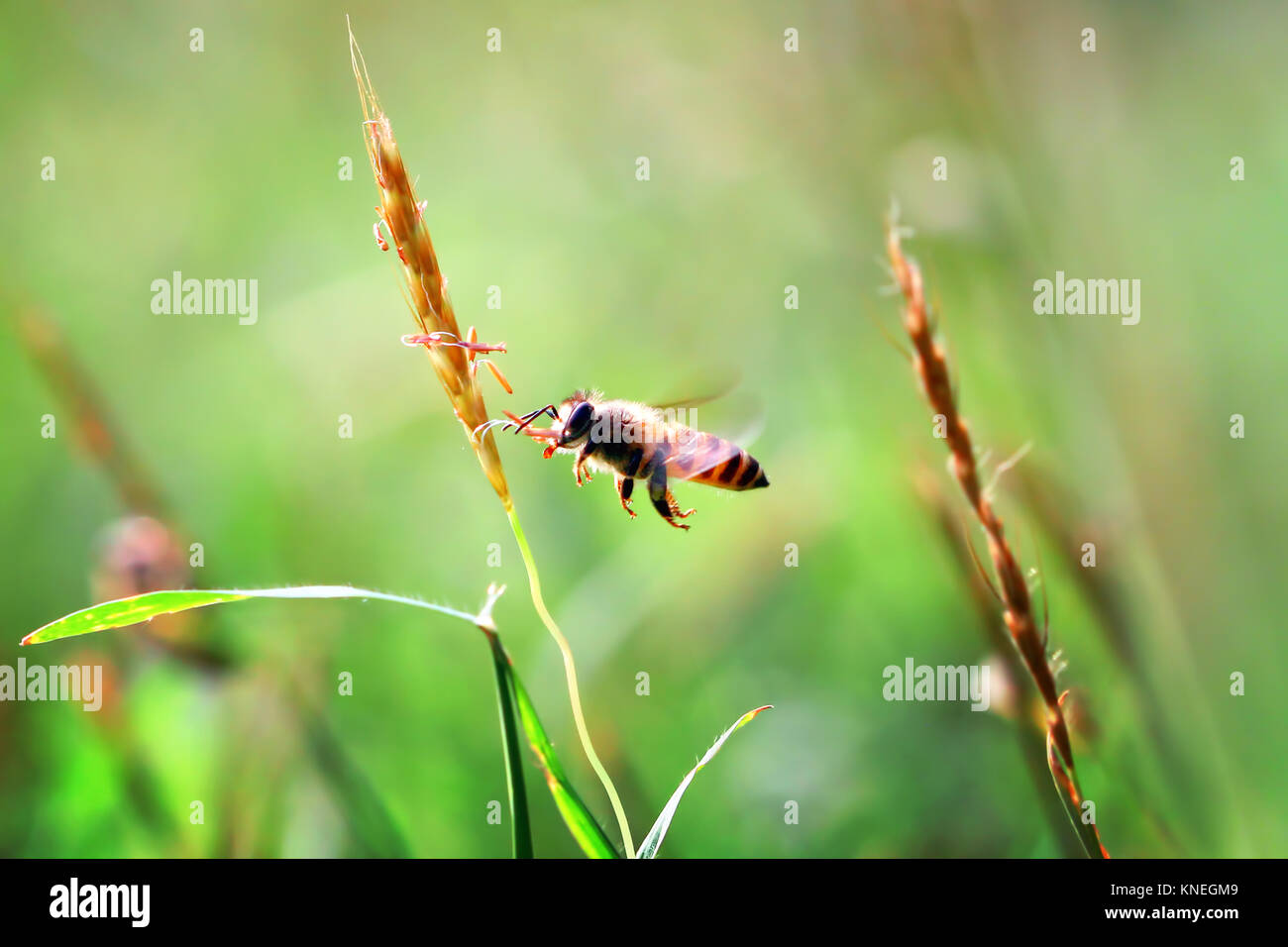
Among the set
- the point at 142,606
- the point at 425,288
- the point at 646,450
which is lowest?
the point at 142,606

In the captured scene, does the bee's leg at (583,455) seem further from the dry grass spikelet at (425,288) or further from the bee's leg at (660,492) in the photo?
the dry grass spikelet at (425,288)

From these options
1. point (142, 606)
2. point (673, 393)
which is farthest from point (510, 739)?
point (673, 393)

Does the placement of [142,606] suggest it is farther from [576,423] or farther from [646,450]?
[646,450]

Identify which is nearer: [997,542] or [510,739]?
[510,739]

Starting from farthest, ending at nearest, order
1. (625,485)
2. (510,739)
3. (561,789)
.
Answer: (625,485)
(561,789)
(510,739)

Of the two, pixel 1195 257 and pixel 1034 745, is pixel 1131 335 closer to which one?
pixel 1195 257

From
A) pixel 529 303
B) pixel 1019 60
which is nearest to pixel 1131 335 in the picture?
pixel 1019 60

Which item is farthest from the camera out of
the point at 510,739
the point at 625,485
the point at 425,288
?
the point at 625,485
